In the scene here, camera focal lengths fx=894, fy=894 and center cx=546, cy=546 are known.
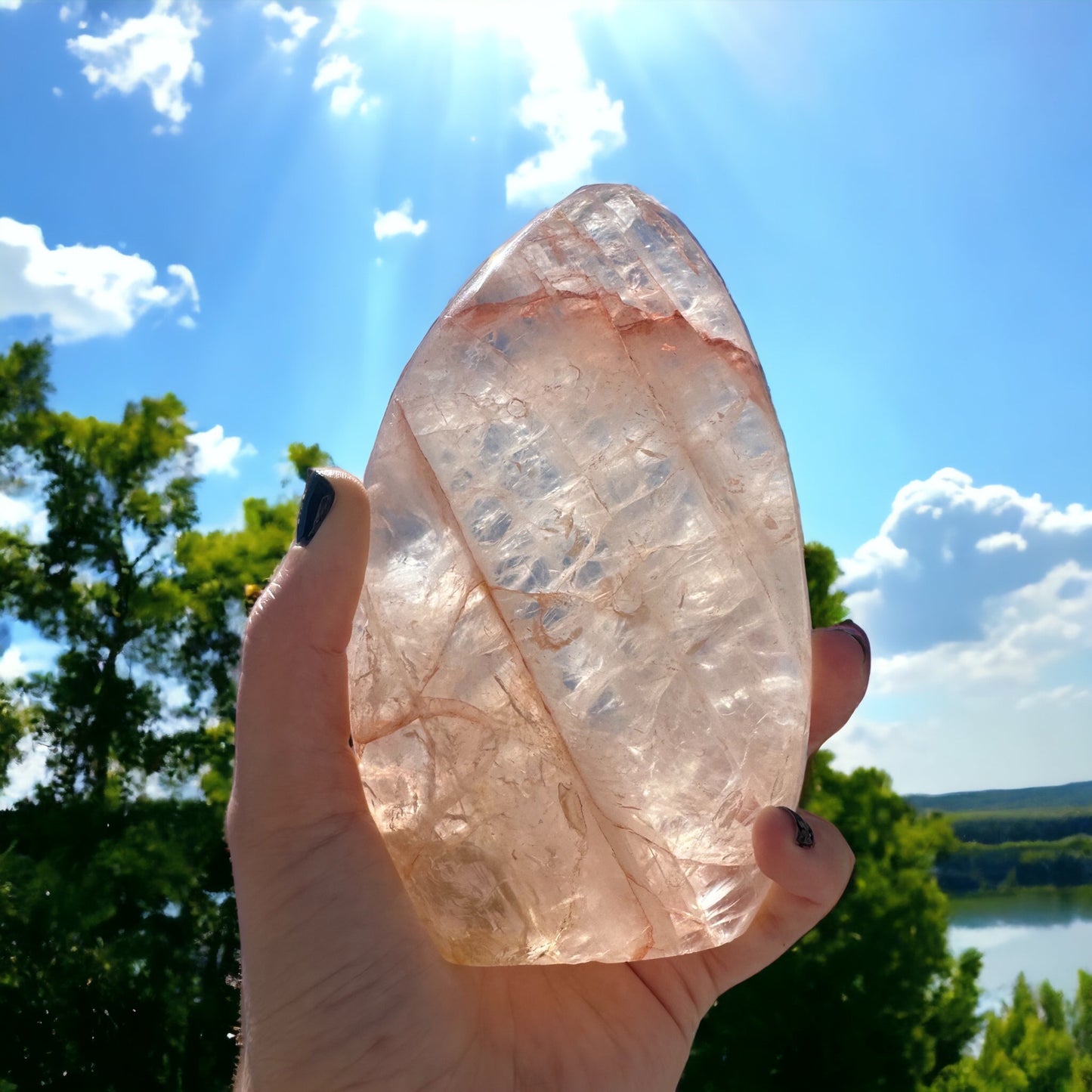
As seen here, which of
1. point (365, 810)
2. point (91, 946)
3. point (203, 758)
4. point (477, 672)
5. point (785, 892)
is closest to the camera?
point (477, 672)

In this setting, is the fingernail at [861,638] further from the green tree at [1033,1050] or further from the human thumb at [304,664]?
the green tree at [1033,1050]

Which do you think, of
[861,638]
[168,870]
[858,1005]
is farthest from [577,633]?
[168,870]

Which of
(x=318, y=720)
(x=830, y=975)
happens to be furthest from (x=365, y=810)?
(x=830, y=975)

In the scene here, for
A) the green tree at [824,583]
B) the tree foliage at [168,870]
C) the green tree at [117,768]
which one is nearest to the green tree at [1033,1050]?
the tree foliage at [168,870]

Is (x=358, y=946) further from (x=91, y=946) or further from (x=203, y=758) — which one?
(x=203, y=758)

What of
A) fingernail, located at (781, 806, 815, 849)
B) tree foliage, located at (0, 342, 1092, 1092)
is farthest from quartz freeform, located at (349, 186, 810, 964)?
tree foliage, located at (0, 342, 1092, 1092)
